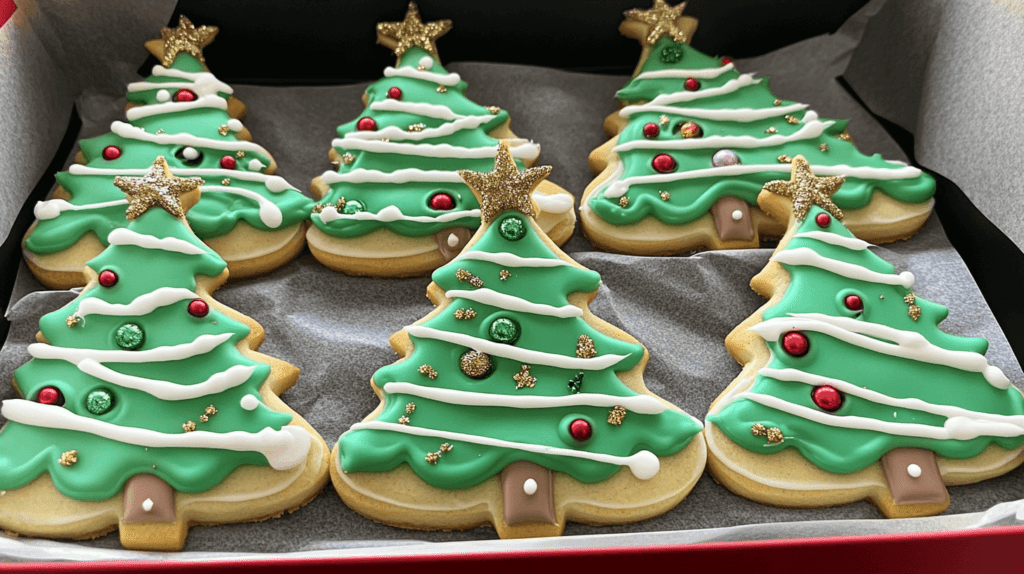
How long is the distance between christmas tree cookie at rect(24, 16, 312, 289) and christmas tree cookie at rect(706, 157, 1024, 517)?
1235 millimetres

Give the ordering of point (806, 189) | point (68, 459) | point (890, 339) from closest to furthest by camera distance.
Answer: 1. point (68, 459)
2. point (890, 339)
3. point (806, 189)

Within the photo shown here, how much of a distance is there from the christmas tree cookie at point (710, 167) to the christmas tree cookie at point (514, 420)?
0.44 m

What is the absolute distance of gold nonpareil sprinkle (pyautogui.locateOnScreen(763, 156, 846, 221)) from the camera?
6.75 ft

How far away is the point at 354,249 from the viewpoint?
2129 millimetres

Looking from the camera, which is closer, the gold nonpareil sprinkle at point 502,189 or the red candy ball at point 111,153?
the gold nonpareil sprinkle at point 502,189

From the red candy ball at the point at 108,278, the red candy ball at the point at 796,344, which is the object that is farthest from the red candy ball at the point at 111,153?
the red candy ball at the point at 796,344

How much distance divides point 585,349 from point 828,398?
532 mm

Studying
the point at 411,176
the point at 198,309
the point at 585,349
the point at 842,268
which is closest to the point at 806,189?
the point at 842,268

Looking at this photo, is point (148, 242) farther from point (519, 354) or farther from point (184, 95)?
point (519, 354)

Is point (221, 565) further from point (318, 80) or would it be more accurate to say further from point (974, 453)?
point (318, 80)

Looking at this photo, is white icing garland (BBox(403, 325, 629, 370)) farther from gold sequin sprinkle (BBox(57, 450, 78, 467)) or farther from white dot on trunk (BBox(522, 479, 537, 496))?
gold sequin sprinkle (BBox(57, 450, 78, 467))

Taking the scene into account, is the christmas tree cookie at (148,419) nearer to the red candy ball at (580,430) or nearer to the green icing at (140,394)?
the green icing at (140,394)

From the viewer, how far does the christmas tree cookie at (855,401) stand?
170cm

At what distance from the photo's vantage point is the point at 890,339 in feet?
6.00
